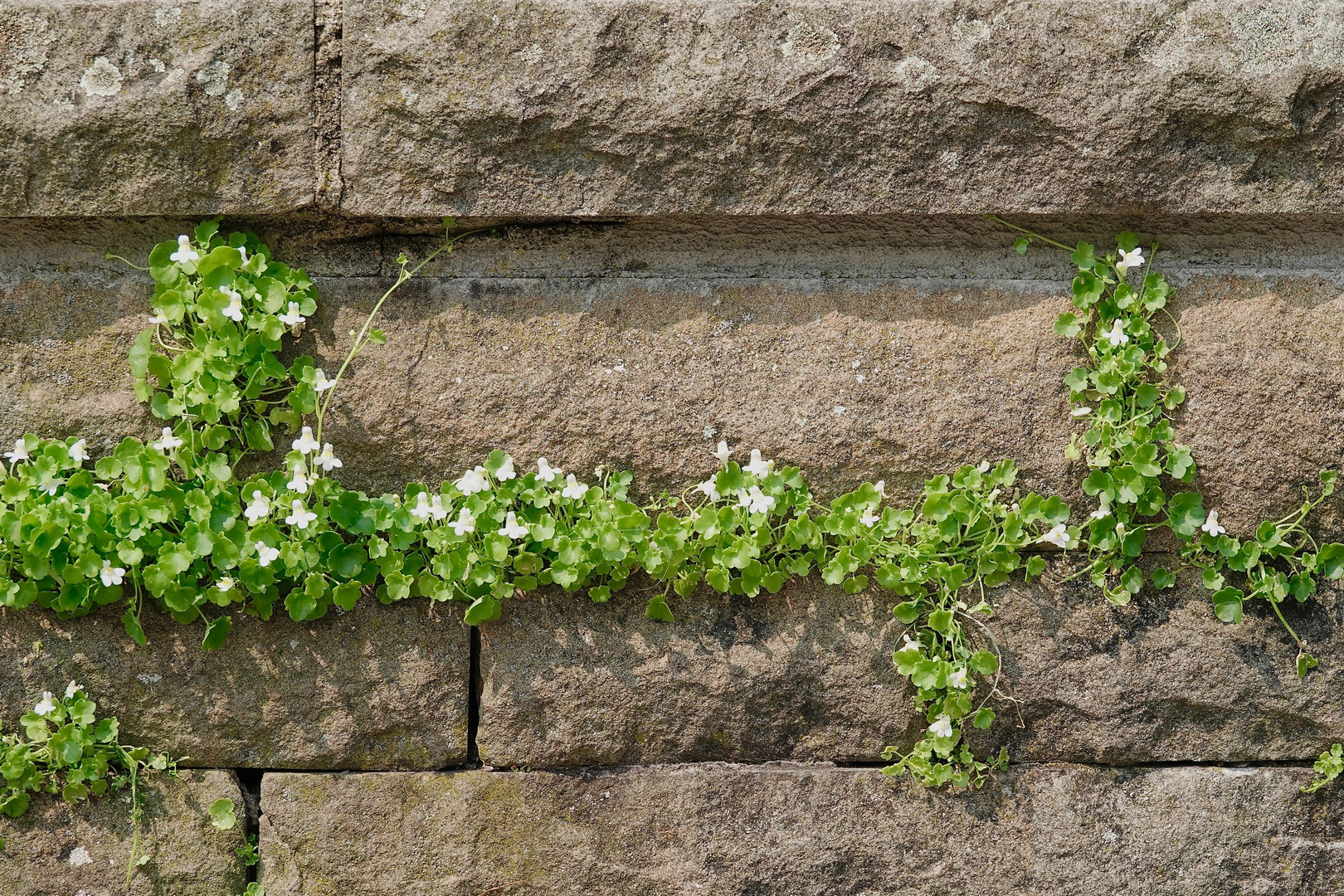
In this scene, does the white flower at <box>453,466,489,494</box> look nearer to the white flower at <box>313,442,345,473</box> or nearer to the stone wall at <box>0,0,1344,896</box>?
the stone wall at <box>0,0,1344,896</box>

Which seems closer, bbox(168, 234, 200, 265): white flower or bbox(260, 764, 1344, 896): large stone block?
bbox(168, 234, 200, 265): white flower

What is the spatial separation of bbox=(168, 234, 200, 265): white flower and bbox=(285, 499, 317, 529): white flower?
1.54 ft

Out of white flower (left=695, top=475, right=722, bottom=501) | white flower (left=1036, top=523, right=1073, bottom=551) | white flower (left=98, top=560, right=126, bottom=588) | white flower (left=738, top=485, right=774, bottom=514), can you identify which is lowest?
white flower (left=98, top=560, right=126, bottom=588)

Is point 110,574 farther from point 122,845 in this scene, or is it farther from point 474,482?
point 474,482

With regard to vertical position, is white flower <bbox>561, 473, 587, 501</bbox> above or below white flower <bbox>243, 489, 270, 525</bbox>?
above

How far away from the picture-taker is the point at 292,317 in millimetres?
1805

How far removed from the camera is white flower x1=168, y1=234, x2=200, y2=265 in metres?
1.76

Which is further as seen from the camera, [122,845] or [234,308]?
[122,845]

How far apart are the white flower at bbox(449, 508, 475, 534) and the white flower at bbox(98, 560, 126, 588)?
23.0 inches

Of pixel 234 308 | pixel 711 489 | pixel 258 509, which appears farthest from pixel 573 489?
pixel 234 308

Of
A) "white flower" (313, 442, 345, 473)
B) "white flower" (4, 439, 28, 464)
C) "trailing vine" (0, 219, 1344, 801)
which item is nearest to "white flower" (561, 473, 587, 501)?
"trailing vine" (0, 219, 1344, 801)

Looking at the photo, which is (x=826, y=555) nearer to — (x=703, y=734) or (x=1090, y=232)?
(x=703, y=734)

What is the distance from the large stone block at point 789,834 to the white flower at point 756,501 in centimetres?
51

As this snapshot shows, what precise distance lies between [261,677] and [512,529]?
568mm
